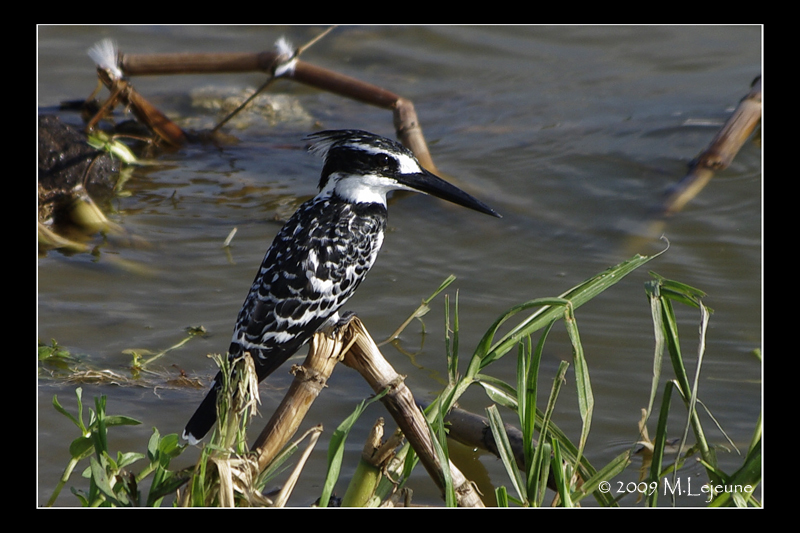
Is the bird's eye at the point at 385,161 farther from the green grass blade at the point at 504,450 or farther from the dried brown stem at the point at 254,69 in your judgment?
the dried brown stem at the point at 254,69

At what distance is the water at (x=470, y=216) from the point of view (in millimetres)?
4164

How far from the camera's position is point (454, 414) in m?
3.33

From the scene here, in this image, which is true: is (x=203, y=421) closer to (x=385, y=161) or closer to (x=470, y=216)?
(x=385, y=161)

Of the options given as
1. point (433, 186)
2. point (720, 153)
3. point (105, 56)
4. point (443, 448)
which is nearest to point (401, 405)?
point (443, 448)

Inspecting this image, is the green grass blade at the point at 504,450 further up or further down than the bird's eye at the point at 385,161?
further down

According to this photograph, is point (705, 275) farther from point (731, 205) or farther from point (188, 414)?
point (188, 414)

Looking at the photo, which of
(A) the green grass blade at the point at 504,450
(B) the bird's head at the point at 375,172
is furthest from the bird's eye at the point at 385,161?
(A) the green grass blade at the point at 504,450

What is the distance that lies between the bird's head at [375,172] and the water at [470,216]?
1.11m

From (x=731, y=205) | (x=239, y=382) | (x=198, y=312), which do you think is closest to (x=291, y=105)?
(x=198, y=312)

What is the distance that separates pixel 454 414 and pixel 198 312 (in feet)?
7.02

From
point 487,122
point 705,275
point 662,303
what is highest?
point 487,122

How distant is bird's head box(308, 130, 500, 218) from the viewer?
3.61 metres

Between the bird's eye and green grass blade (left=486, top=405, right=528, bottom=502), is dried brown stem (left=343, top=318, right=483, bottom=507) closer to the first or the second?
green grass blade (left=486, top=405, right=528, bottom=502)

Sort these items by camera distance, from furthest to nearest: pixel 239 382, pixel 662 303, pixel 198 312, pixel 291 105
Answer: pixel 291 105 < pixel 198 312 < pixel 662 303 < pixel 239 382
